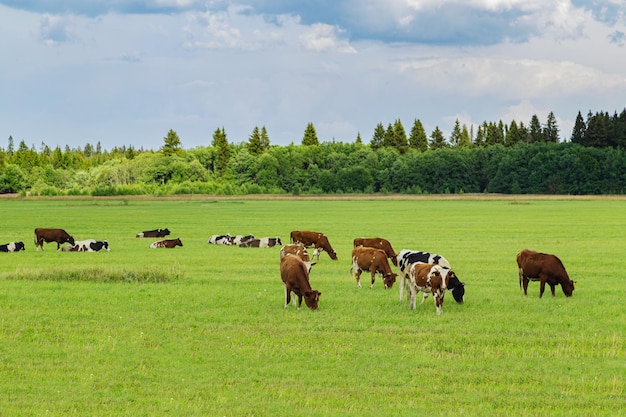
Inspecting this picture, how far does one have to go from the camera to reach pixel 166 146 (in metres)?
190

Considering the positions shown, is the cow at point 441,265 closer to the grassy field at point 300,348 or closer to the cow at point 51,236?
the grassy field at point 300,348

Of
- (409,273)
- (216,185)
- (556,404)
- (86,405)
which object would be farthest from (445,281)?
(216,185)

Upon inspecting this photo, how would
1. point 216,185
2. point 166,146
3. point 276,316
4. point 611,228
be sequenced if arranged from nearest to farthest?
point 276,316 → point 611,228 → point 216,185 → point 166,146

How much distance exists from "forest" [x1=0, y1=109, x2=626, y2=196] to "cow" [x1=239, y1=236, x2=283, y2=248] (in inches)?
Answer: 4418

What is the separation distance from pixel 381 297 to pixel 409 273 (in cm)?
183

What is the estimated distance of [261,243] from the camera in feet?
127

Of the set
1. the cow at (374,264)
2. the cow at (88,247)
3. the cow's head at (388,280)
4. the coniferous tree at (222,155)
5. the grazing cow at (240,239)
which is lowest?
the cow at (88,247)

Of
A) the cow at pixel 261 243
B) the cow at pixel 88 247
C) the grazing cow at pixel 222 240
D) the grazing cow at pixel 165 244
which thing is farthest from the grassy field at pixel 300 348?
the grazing cow at pixel 222 240

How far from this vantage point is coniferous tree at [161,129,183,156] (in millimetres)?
188500

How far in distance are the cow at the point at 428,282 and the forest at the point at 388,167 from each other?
436 ft

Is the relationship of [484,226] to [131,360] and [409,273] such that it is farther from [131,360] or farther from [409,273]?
[131,360]

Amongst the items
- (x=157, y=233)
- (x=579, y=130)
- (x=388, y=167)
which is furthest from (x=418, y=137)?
(x=157, y=233)

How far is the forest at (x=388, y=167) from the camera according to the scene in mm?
153875

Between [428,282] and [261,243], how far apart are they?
2075 cm
